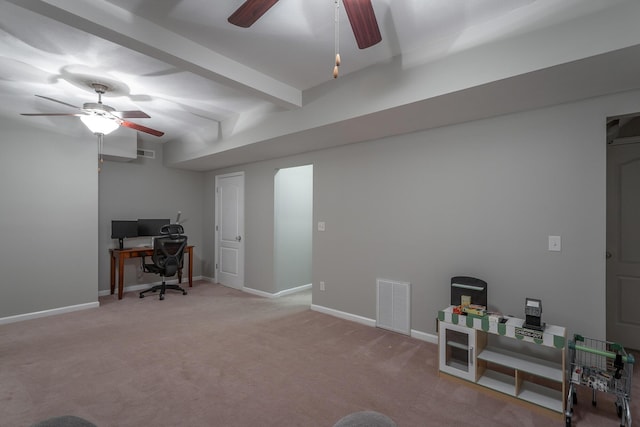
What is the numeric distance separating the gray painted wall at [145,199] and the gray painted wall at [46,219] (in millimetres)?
757

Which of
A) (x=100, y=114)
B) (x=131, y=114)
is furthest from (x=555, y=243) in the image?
(x=100, y=114)

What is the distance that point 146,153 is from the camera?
5.59 meters

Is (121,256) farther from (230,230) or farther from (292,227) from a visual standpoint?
(292,227)

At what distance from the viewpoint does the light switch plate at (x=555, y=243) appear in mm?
2541

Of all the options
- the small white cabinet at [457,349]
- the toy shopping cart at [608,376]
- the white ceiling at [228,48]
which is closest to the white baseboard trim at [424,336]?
the small white cabinet at [457,349]

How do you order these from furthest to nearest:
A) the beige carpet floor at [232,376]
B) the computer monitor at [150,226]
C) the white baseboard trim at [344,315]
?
the computer monitor at [150,226]
the white baseboard trim at [344,315]
the beige carpet floor at [232,376]

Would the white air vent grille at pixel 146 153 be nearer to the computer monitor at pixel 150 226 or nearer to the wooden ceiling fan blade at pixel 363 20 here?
the computer monitor at pixel 150 226

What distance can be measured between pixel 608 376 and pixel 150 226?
5.96 meters

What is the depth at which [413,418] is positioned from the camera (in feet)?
6.73

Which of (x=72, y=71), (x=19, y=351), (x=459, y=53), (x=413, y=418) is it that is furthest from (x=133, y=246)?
(x=459, y=53)

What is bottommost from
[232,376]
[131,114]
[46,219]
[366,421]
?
[232,376]

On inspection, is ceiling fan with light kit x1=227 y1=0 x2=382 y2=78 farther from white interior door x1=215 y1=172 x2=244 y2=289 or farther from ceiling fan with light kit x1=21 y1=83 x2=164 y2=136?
white interior door x1=215 y1=172 x2=244 y2=289

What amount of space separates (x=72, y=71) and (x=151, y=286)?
3.94m

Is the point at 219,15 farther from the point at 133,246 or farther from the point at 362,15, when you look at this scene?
the point at 133,246
